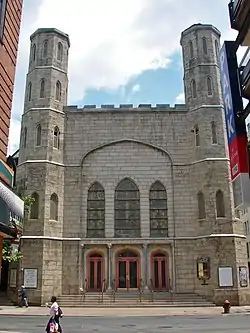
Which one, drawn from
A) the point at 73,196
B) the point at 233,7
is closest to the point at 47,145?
the point at 73,196

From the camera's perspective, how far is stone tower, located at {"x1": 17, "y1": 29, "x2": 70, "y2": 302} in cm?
2589

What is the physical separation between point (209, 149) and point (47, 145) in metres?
10.8

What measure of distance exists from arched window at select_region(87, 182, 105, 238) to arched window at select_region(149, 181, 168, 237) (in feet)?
10.6

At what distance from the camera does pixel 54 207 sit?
27391 mm

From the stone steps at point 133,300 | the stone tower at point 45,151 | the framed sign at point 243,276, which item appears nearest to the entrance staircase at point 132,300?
the stone steps at point 133,300

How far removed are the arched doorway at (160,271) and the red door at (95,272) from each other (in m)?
3.38

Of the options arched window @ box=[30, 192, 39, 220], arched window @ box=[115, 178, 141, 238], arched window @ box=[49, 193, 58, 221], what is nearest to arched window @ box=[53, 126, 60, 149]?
arched window @ box=[49, 193, 58, 221]

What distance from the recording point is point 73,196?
28.1m

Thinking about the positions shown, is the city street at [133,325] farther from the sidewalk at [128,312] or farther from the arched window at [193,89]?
the arched window at [193,89]

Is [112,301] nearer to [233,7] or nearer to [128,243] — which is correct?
[128,243]

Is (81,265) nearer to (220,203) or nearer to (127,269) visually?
Answer: (127,269)

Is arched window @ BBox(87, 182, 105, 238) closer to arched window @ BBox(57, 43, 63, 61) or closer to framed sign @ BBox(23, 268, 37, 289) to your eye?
framed sign @ BBox(23, 268, 37, 289)

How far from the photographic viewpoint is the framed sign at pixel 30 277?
25.2 metres

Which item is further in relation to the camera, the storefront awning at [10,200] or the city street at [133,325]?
the city street at [133,325]
